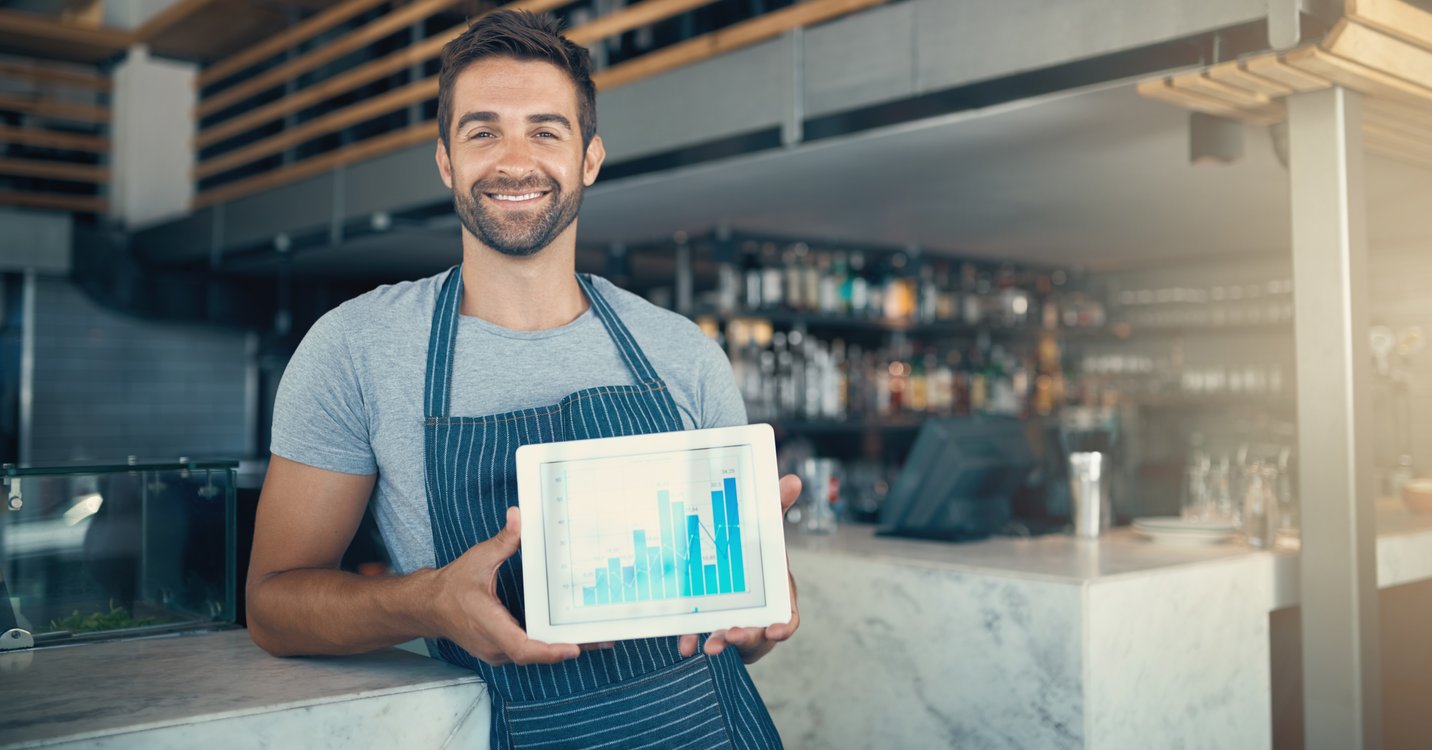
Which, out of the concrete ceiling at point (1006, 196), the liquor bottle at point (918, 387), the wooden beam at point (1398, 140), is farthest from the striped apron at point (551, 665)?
the liquor bottle at point (918, 387)

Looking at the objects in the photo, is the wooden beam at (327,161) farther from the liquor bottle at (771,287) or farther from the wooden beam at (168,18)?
the liquor bottle at (771,287)

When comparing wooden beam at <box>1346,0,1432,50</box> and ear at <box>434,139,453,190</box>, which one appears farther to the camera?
wooden beam at <box>1346,0,1432,50</box>

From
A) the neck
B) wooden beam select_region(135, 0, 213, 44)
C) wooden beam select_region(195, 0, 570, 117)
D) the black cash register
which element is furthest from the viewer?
wooden beam select_region(135, 0, 213, 44)

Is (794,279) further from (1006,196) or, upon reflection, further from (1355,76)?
(1355,76)

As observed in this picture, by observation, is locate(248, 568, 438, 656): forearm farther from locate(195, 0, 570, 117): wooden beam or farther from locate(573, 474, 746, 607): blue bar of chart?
locate(195, 0, 570, 117): wooden beam

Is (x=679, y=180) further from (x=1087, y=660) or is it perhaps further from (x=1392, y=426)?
(x=1392, y=426)

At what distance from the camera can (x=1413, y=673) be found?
3100 mm

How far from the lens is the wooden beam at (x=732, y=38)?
10.2 ft

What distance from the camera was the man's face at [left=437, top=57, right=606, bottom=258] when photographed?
4.70 ft

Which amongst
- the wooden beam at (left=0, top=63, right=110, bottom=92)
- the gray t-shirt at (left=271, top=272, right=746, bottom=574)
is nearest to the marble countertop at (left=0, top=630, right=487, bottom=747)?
the gray t-shirt at (left=271, top=272, right=746, bottom=574)

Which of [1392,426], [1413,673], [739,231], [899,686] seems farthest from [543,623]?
[1392,426]

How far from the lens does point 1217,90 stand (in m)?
2.49

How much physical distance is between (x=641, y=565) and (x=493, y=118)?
599mm

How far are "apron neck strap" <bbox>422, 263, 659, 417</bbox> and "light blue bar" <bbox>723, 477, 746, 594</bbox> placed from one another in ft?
1.02
